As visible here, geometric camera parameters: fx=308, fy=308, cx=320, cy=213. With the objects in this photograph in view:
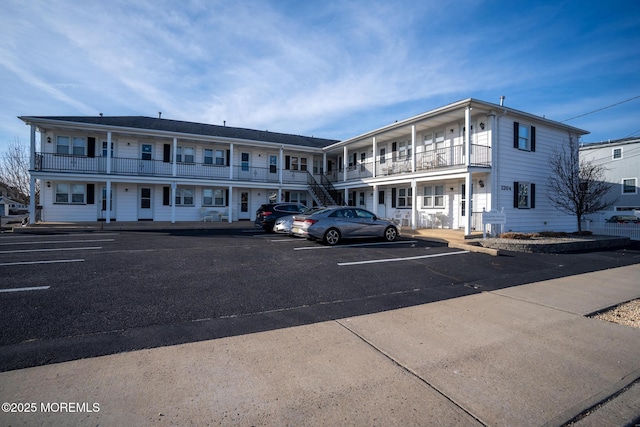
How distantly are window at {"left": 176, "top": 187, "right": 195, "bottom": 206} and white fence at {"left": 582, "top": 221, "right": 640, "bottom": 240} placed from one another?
2580 centimetres

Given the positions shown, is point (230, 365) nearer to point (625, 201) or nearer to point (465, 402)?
point (465, 402)

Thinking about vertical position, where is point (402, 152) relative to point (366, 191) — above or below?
above

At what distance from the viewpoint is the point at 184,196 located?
22.1m

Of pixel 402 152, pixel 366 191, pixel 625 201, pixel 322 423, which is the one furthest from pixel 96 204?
pixel 625 201

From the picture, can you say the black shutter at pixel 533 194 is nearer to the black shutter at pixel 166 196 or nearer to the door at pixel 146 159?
the black shutter at pixel 166 196

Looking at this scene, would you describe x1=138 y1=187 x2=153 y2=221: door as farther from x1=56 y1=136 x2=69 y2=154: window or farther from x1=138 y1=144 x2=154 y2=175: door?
x1=56 y1=136 x2=69 y2=154: window

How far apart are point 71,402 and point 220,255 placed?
22.3 feet

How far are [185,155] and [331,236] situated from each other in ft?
50.8

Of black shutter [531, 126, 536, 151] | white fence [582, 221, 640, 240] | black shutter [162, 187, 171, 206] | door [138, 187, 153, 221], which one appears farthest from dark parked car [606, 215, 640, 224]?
door [138, 187, 153, 221]

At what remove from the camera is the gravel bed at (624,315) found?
4680 mm

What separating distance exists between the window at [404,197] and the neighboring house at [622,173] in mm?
17753

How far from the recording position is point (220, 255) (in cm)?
922

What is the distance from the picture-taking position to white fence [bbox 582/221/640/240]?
58.5 ft

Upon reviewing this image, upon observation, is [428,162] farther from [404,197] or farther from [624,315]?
[624,315]
